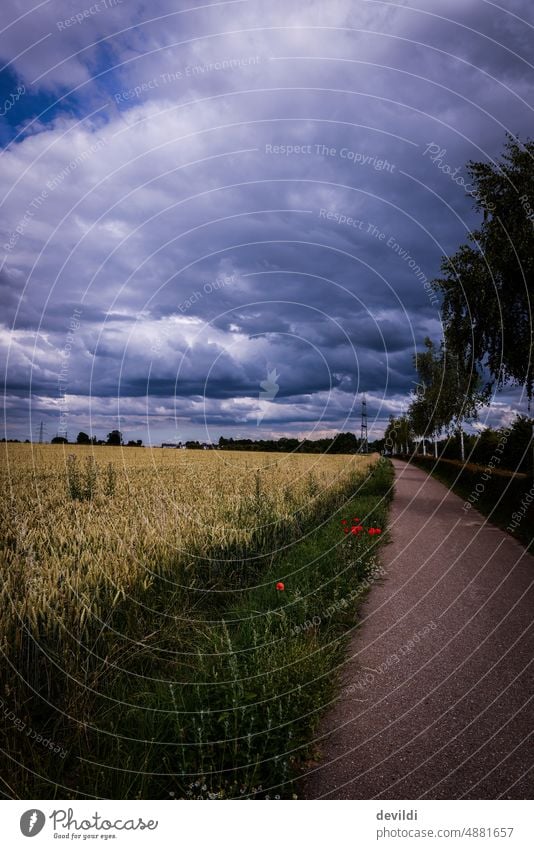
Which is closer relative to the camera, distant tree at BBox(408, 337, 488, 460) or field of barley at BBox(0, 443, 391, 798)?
field of barley at BBox(0, 443, 391, 798)

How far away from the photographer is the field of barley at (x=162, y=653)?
10.8ft

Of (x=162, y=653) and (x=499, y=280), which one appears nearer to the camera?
(x=162, y=653)

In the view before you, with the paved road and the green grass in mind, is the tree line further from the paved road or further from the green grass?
the paved road

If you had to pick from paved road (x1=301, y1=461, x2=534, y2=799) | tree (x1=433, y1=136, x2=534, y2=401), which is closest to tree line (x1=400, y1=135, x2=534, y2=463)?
tree (x1=433, y1=136, x2=534, y2=401)

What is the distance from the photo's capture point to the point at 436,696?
14.7ft

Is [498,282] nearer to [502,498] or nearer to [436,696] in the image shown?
[502,498]

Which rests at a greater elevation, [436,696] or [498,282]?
[498,282]

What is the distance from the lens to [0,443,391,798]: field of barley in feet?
10.8

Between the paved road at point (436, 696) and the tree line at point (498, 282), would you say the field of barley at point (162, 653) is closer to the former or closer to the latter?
the paved road at point (436, 696)

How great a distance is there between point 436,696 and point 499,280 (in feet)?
53.1

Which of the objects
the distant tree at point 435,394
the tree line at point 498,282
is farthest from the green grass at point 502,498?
the distant tree at point 435,394

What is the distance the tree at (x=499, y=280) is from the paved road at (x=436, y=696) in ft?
33.9

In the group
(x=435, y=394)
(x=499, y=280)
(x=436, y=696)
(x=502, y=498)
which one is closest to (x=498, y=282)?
(x=499, y=280)

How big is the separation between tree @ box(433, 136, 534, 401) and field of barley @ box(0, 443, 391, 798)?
11482 mm
